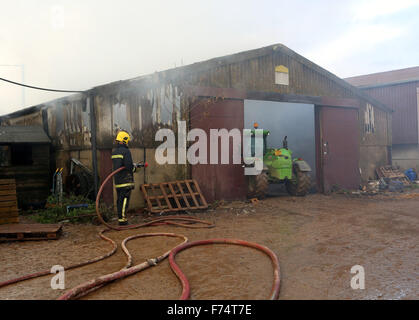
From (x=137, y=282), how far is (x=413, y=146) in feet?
63.1

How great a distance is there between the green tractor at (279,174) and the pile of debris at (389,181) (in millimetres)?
3004

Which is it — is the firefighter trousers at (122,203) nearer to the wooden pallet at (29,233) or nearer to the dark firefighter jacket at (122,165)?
the dark firefighter jacket at (122,165)

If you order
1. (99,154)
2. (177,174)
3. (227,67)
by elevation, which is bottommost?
(177,174)

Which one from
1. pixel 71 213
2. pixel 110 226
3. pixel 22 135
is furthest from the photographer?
pixel 22 135

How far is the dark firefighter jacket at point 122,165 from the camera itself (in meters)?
7.29

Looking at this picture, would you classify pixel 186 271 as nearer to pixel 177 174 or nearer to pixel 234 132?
pixel 177 174

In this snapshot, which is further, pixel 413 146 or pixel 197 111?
pixel 413 146

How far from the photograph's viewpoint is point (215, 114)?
10.0m

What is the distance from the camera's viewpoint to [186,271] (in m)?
4.36

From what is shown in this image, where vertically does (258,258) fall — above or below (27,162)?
below

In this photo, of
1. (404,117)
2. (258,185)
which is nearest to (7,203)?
(258,185)

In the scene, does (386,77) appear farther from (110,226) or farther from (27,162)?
(27,162)

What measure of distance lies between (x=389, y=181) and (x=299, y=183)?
5.42 m
